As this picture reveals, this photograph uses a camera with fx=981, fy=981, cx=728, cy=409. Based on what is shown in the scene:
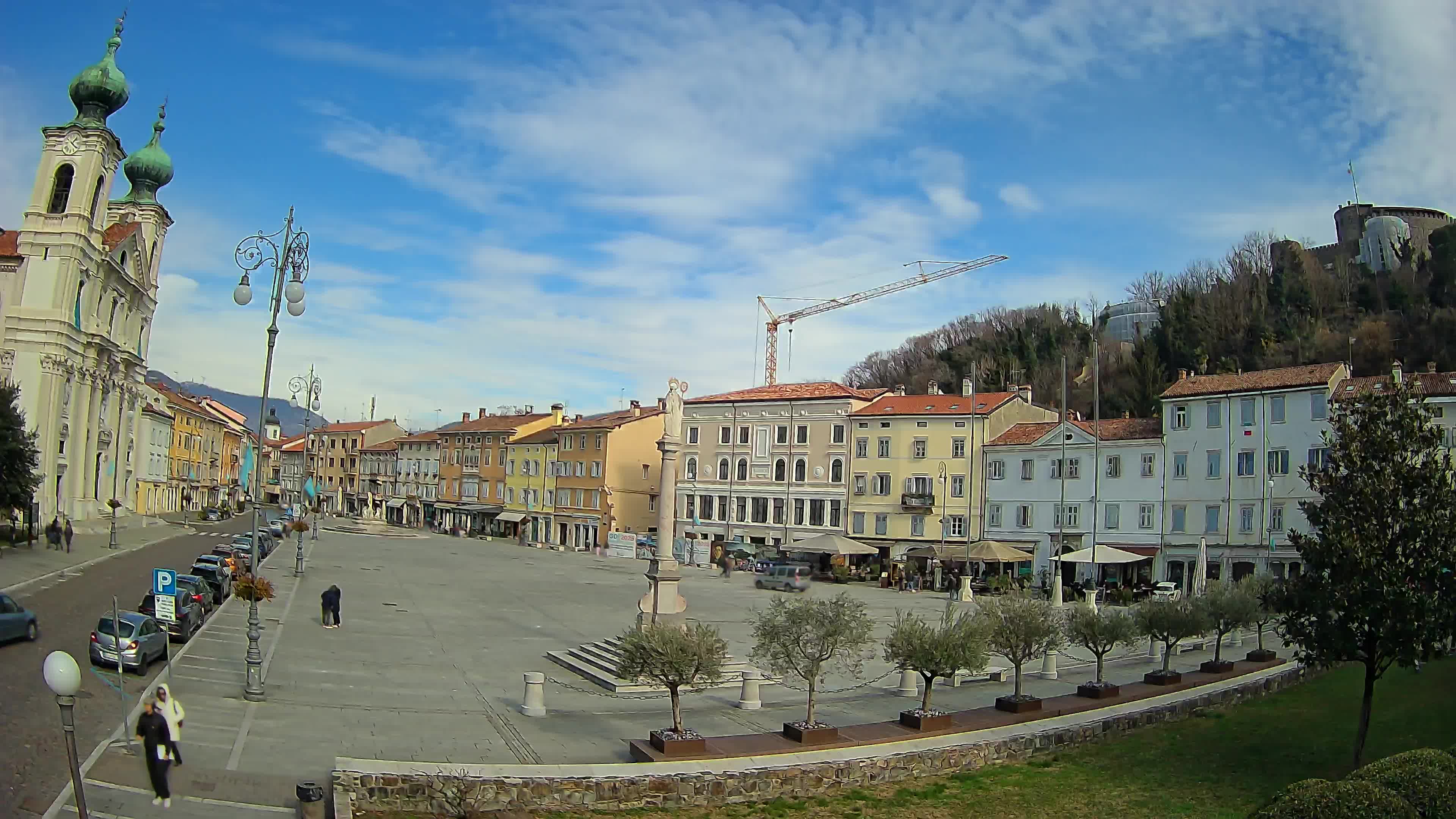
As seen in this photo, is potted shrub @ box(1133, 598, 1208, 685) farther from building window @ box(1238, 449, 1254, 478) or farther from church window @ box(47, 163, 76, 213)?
church window @ box(47, 163, 76, 213)

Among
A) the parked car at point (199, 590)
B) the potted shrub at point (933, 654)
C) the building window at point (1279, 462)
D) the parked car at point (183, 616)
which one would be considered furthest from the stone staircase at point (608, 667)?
the building window at point (1279, 462)

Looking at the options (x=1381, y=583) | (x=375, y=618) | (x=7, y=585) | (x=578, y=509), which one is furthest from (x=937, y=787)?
(x=578, y=509)

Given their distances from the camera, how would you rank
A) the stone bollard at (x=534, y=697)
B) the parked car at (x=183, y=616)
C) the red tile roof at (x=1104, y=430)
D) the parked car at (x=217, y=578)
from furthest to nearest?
the red tile roof at (x=1104, y=430)
the parked car at (x=217, y=578)
the parked car at (x=183, y=616)
the stone bollard at (x=534, y=697)

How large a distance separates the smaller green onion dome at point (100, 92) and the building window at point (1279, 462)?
71.0m

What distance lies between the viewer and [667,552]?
2362 centimetres

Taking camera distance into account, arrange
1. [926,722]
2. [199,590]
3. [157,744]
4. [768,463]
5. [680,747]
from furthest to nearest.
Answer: [768,463]
[199,590]
[926,722]
[680,747]
[157,744]

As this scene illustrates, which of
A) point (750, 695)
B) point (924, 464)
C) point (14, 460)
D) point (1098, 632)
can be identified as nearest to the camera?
point (750, 695)

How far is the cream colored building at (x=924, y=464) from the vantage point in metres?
62.1

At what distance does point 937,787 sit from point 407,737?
891 cm

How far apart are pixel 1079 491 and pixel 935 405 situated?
11611 mm

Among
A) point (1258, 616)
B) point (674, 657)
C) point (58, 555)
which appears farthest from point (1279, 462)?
point (58, 555)

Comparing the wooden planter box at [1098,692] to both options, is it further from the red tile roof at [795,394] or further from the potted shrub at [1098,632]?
the red tile roof at [795,394]

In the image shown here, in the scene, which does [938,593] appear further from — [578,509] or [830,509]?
[578,509]

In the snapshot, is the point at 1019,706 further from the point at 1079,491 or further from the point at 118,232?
the point at 118,232
